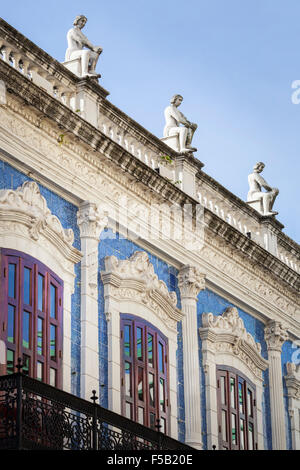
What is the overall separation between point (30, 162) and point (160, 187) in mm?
2976

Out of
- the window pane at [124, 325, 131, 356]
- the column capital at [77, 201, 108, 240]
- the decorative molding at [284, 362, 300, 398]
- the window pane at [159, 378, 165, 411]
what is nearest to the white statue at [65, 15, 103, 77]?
the column capital at [77, 201, 108, 240]

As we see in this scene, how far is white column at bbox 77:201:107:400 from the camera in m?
18.1

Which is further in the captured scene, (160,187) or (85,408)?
(160,187)

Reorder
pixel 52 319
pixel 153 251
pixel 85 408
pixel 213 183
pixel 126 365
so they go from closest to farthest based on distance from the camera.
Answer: pixel 85 408, pixel 52 319, pixel 126 365, pixel 153 251, pixel 213 183

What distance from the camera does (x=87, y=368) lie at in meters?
18.1

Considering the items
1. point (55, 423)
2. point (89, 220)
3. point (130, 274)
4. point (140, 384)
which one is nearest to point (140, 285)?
point (130, 274)

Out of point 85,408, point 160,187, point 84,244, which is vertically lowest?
point 85,408

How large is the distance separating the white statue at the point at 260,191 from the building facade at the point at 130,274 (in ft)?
2.11

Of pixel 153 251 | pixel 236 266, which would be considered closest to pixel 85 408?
pixel 153 251

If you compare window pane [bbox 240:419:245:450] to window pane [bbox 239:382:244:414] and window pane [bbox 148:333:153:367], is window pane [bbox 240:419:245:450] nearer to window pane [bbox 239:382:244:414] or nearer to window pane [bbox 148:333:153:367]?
window pane [bbox 239:382:244:414]

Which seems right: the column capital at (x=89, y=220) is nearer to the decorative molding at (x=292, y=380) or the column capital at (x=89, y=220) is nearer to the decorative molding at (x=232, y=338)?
the decorative molding at (x=232, y=338)

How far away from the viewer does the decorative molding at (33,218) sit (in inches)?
688

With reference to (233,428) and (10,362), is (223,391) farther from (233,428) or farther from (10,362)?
(10,362)

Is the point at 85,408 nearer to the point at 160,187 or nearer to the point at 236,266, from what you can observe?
the point at 160,187
